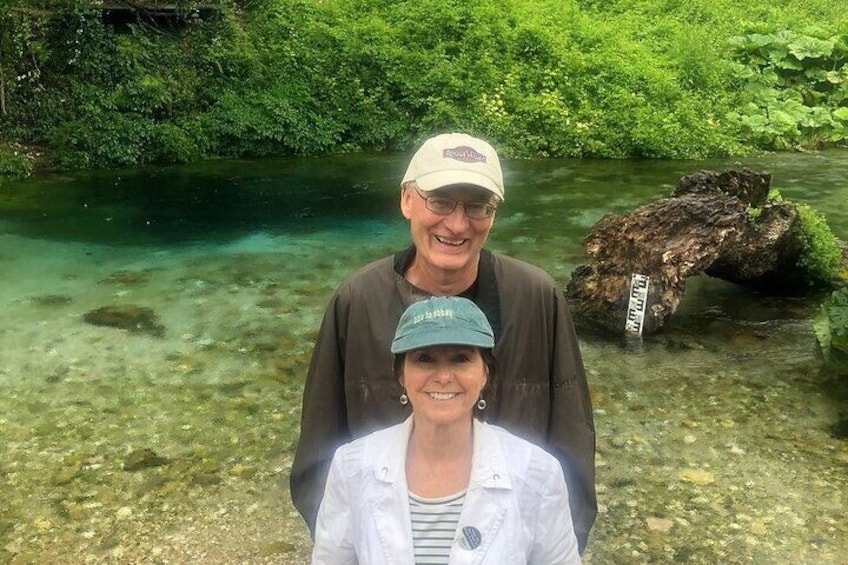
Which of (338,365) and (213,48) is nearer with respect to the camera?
(338,365)

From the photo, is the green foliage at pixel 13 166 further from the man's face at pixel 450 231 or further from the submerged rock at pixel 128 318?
the man's face at pixel 450 231

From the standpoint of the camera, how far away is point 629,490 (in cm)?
473

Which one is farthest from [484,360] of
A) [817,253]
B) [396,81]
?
[396,81]

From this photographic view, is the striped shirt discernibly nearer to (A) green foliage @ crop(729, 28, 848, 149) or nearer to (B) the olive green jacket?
(B) the olive green jacket

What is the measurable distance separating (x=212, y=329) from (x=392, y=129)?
10195mm

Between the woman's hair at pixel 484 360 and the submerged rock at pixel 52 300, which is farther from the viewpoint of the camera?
the submerged rock at pixel 52 300

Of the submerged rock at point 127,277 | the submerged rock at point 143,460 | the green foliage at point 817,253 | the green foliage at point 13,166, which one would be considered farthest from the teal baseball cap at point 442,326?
the green foliage at point 13,166

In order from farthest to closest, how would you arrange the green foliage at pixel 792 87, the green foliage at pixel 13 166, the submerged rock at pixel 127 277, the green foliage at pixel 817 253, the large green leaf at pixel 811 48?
the large green leaf at pixel 811 48 < the green foliage at pixel 792 87 < the green foliage at pixel 13 166 < the submerged rock at pixel 127 277 < the green foliage at pixel 817 253

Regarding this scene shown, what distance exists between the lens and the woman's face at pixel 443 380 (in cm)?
190

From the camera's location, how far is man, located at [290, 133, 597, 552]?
89.4 inches

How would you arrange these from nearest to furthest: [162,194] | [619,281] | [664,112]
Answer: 1. [619,281]
2. [162,194]
3. [664,112]

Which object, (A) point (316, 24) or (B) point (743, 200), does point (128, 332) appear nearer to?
(B) point (743, 200)

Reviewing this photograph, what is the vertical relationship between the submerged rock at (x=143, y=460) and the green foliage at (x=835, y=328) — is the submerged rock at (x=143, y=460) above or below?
below

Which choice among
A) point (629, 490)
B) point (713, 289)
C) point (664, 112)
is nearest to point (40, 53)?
point (664, 112)
